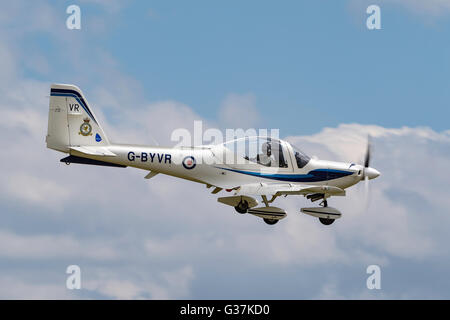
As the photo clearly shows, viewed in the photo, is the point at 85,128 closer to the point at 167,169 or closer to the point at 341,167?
the point at 167,169

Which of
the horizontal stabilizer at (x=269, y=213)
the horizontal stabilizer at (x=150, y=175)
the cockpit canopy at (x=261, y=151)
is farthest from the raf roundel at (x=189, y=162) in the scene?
the horizontal stabilizer at (x=269, y=213)

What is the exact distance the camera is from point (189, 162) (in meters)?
46.3

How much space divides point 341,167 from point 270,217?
3155 millimetres

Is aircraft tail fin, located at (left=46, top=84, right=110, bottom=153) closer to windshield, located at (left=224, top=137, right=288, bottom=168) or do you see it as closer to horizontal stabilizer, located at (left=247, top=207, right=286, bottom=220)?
windshield, located at (left=224, top=137, right=288, bottom=168)

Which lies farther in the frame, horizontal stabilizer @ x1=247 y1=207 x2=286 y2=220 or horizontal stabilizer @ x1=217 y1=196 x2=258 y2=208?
horizontal stabilizer @ x1=217 y1=196 x2=258 y2=208

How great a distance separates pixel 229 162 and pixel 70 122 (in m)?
5.74

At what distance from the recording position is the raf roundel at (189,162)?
152 ft

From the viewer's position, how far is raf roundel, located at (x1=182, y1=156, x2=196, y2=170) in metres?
46.2

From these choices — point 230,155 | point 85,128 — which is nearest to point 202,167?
point 230,155

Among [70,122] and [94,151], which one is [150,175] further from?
[70,122]

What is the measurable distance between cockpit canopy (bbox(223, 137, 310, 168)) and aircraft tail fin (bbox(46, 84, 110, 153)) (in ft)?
14.9

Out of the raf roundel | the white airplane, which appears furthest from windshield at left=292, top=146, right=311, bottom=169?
the raf roundel

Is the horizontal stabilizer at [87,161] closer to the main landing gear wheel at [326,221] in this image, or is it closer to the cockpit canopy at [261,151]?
the cockpit canopy at [261,151]

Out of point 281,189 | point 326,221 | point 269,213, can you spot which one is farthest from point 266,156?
point 326,221
